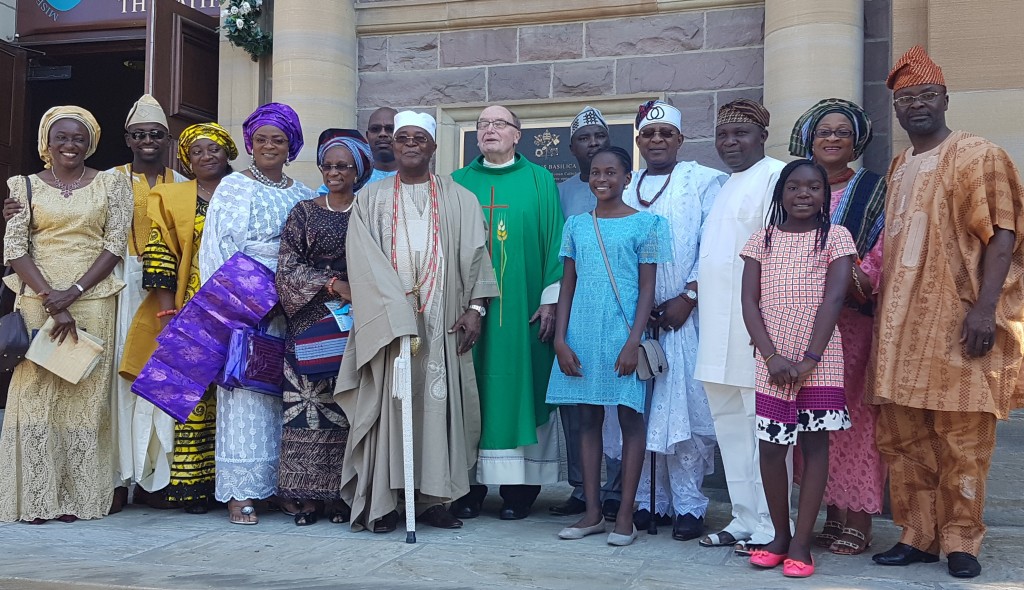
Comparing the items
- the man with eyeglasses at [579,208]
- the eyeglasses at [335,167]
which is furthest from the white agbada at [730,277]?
the eyeglasses at [335,167]

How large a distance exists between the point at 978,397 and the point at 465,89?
17.5 feet

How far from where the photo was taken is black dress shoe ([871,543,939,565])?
4.46 meters

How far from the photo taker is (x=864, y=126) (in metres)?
4.89

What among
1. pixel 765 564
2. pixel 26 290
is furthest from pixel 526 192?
pixel 26 290

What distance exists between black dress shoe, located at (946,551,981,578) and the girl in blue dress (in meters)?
1.38

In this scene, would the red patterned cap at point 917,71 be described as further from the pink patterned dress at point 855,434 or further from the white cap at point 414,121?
the white cap at point 414,121

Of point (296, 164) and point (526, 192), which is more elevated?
point (296, 164)

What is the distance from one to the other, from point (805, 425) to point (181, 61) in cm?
640

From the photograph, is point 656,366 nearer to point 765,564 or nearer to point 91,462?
point 765,564

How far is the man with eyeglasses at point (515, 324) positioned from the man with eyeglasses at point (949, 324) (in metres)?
1.77

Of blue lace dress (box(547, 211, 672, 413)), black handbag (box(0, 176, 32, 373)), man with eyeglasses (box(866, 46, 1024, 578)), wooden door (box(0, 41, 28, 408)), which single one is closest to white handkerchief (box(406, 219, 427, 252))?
blue lace dress (box(547, 211, 672, 413))

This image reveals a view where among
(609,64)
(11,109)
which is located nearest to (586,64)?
(609,64)

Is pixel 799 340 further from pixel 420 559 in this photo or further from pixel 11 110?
pixel 11 110

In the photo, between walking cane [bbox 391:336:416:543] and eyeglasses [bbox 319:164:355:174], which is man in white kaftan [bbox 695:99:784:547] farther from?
eyeglasses [bbox 319:164:355:174]
